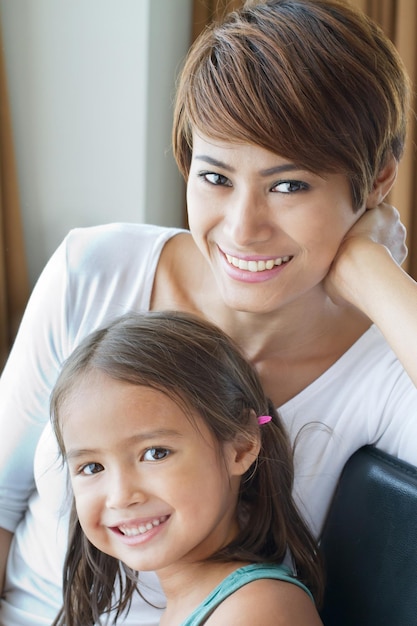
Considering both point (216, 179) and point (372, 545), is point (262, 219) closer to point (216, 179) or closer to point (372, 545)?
point (216, 179)

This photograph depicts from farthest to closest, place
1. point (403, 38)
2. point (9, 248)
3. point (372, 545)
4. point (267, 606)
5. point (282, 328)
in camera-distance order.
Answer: point (403, 38) < point (9, 248) < point (282, 328) < point (372, 545) < point (267, 606)

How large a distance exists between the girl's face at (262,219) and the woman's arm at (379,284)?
0.03 meters

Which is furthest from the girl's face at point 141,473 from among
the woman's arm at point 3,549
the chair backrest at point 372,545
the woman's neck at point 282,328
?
the woman's arm at point 3,549

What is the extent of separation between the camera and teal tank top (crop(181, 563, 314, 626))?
4.24ft

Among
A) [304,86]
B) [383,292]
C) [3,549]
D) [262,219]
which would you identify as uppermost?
[304,86]

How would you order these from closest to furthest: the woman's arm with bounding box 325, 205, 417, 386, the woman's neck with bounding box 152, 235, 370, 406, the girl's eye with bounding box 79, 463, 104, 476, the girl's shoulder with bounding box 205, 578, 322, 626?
the girl's shoulder with bounding box 205, 578, 322, 626
the girl's eye with bounding box 79, 463, 104, 476
the woman's arm with bounding box 325, 205, 417, 386
the woman's neck with bounding box 152, 235, 370, 406

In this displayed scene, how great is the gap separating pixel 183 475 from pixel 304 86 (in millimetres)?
631

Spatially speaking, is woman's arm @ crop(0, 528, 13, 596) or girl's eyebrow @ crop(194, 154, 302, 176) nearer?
girl's eyebrow @ crop(194, 154, 302, 176)

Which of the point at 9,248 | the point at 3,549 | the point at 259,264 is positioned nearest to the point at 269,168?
the point at 259,264

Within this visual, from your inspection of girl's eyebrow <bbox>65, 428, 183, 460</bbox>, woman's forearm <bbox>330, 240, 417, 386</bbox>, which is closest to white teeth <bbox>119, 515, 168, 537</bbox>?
girl's eyebrow <bbox>65, 428, 183, 460</bbox>

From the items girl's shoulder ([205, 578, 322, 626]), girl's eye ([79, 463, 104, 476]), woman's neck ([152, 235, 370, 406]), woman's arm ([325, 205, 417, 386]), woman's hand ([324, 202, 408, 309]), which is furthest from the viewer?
woman's neck ([152, 235, 370, 406])

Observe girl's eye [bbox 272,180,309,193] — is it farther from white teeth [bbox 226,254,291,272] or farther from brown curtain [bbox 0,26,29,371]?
brown curtain [bbox 0,26,29,371]

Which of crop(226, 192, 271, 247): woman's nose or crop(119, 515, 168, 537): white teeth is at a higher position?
crop(226, 192, 271, 247): woman's nose

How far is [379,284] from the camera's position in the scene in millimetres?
1523
